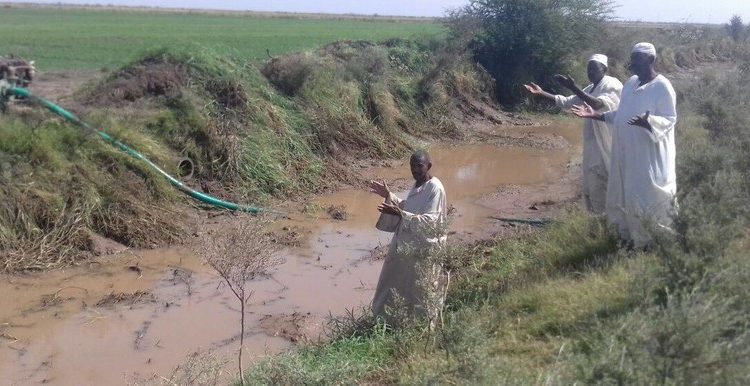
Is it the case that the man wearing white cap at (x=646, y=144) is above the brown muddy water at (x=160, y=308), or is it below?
above

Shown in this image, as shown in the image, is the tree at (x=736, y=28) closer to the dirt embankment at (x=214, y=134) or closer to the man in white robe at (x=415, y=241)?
the dirt embankment at (x=214, y=134)

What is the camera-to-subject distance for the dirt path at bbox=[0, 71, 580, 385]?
691 cm

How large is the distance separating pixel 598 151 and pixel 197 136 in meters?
6.39

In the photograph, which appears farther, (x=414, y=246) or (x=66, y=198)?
(x=66, y=198)

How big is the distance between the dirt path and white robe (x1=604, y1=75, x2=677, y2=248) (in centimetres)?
283

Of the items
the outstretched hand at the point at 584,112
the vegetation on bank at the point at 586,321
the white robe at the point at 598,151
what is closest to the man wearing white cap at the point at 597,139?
the white robe at the point at 598,151

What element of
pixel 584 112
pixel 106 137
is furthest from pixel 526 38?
pixel 584 112

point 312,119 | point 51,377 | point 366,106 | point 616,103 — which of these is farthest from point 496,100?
point 51,377

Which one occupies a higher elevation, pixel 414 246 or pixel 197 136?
pixel 414 246

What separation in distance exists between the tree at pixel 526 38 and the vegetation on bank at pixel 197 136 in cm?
318

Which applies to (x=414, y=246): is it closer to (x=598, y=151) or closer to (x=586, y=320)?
(x=586, y=320)

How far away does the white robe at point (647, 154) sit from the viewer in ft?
19.5

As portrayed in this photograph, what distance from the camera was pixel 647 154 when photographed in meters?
6.02

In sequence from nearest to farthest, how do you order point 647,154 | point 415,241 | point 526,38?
point 415,241 < point 647,154 < point 526,38
